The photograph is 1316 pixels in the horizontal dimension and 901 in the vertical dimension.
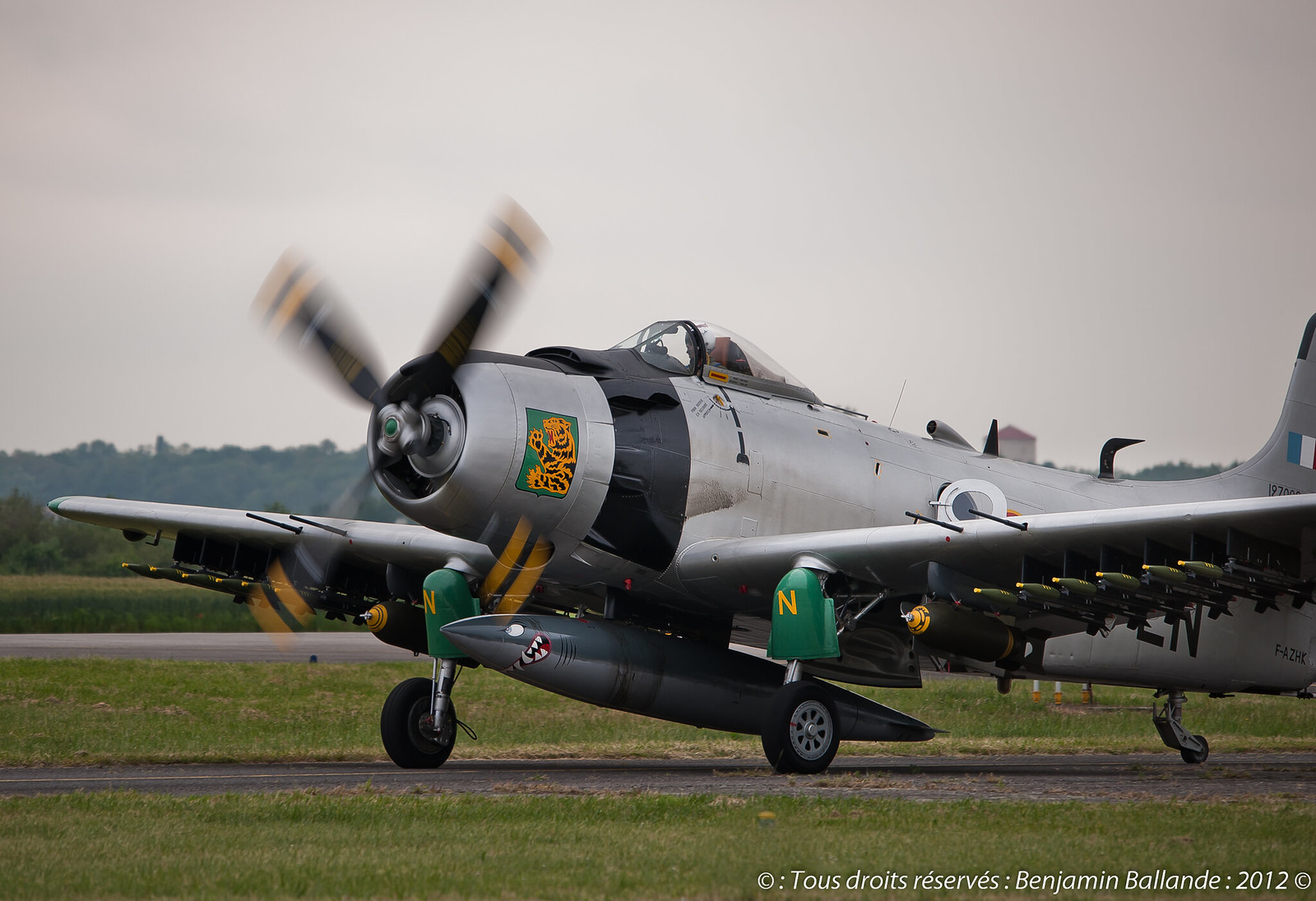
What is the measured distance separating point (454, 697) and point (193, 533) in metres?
7.32

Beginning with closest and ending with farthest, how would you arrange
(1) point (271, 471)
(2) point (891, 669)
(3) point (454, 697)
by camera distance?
(2) point (891, 669)
(3) point (454, 697)
(1) point (271, 471)

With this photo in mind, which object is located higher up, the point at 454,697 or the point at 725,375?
the point at 725,375

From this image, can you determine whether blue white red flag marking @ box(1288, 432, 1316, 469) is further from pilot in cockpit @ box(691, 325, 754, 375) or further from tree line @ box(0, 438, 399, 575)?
tree line @ box(0, 438, 399, 575)

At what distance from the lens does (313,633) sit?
1903 inches

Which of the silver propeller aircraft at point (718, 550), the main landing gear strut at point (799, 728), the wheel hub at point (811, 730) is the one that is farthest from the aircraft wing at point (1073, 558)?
the wheel hub at point (811, 730)

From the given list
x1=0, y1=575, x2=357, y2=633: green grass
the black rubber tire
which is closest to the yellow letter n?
the black rubber tire

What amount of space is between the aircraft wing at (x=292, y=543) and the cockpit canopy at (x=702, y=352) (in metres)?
2.98

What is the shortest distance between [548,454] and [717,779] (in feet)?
10.9

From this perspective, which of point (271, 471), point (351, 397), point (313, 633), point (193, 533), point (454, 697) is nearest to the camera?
point (351, 397)

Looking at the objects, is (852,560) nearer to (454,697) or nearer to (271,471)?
(454,697)

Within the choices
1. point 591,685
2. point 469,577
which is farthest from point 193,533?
point 591,685

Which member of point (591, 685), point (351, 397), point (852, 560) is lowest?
point (591, 685)

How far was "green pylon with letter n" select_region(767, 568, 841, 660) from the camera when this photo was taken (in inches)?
476

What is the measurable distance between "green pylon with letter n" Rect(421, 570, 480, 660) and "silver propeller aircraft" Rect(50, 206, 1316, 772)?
0.03m
